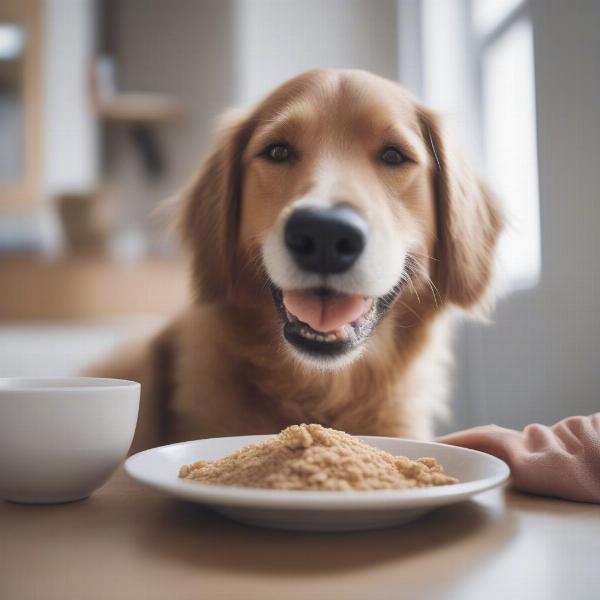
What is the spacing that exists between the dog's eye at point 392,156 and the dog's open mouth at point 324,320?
0.28 metres

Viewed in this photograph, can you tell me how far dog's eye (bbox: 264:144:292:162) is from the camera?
1.28m

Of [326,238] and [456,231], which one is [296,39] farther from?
[326,238]

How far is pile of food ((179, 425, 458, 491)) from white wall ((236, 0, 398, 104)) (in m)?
3.57

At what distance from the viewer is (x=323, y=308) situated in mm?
1120

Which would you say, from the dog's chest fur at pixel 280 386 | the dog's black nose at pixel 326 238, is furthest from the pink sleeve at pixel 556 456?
the dog's chest fur at pixel 280 386

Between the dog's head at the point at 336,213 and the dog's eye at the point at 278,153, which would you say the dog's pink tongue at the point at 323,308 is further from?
the dog's eye at the point at 278,153

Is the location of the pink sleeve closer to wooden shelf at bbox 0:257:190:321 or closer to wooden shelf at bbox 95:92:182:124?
wooden shelf at bbox 0:257:190:321

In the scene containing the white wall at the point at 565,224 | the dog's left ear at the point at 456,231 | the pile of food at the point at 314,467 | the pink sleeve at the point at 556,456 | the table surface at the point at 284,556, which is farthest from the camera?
the white wall at the point at 565,224

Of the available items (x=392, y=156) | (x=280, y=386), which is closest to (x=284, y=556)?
(x=280, y=386)

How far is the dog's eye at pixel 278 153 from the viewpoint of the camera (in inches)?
50.2

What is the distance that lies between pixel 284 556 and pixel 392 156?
0.90 meters

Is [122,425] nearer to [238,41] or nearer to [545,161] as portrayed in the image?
[545,161]

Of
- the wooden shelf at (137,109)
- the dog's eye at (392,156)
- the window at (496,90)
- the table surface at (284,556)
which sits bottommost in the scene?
the table surface at (284,556)

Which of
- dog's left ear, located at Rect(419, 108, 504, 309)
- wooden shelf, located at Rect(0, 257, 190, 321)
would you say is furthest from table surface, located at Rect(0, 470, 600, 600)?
wooden shelf, located at Rect(0, 257, 190, 321)
